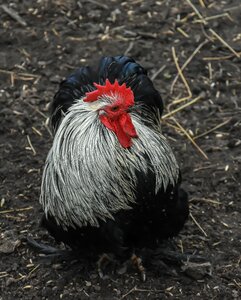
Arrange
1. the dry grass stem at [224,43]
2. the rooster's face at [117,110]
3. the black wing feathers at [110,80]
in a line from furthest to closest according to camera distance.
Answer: the dry grass stem at [224,43]
the black wing feathers at [110,80]
the rooster's face at [117,110]

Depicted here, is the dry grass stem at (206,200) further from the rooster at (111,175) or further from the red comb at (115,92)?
the red comb at (115,92)

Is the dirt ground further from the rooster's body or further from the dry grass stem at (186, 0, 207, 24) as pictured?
the rooster's body

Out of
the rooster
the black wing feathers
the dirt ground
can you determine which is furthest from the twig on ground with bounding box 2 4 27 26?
the rooster

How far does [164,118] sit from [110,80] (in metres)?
1.34

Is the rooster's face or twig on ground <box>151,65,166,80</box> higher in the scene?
the rooster's face

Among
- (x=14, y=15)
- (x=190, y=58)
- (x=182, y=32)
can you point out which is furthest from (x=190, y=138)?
(x=14, y=15)

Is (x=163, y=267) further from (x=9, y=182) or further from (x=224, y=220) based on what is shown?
(x=9, y=182)

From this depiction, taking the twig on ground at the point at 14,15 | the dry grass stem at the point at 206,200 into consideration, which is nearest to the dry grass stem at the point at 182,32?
the twig on ground at the point at 14,15

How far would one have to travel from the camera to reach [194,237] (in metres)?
4.61

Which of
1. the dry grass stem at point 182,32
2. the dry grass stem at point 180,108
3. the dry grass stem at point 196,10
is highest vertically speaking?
the dry grass stem at point 196,10

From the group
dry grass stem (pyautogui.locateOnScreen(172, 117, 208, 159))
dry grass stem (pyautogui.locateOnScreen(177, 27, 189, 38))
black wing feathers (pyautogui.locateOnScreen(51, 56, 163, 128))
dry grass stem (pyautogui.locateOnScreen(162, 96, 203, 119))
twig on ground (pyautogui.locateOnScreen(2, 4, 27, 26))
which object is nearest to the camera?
black wing feathers (pyautogui.locateOnScreen(51, 56, 163, 128))

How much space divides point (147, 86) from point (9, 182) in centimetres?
137

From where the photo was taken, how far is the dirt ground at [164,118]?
171 inches

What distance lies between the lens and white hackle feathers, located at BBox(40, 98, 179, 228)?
3.82 m
